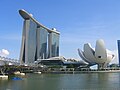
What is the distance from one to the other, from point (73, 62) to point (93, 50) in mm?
31954

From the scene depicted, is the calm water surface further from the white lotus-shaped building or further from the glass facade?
the glass facade

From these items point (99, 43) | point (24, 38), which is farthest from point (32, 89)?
point (24, 38)

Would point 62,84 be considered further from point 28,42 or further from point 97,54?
point 28,42

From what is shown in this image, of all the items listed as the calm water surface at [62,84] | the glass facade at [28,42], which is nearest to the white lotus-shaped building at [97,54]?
the glass facade at [28,42]

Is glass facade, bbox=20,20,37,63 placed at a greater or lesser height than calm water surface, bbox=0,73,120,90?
greater

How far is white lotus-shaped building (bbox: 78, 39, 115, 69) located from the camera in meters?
164

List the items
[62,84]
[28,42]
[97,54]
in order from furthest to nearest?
[28,42], [97,54], [62,84]

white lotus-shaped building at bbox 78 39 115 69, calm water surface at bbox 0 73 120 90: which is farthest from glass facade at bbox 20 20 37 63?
calm water surface at bbox 0 73 120 90

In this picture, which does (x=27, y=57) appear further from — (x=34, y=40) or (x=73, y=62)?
(x=73, y=62)

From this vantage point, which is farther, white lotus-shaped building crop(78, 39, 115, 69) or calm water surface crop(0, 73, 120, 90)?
white lotus-shaped building crop(78, 39, 115, 69)

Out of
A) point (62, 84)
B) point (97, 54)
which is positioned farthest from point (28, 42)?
point (62, 84)

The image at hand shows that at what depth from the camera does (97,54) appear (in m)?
168

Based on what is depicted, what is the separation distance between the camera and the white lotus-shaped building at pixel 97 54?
16436 cm

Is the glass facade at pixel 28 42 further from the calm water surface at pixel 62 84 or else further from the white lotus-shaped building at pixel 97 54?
the calm water surface at pixel 62 84
